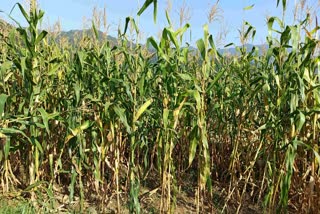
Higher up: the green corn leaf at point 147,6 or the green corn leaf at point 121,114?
the green corn leaf at point 147,6

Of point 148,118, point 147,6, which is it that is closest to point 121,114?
point 148,118

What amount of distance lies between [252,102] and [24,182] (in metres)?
2.62

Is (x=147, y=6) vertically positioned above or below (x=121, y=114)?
above

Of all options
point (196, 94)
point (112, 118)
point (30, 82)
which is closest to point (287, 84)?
point (196, 94)

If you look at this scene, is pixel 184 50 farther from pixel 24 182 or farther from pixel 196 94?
pixel 24 182

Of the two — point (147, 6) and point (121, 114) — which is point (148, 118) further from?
point (147, 6)

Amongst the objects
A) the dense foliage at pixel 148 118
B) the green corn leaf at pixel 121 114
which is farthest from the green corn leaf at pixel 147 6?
the green corn leaf at pixel 121 114

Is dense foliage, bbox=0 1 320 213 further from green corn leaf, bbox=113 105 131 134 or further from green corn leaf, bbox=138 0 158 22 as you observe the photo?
green corn leaf, bbox=138 0 158 22

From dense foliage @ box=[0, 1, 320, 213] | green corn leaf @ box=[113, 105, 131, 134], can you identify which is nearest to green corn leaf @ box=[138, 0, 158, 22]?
dense foliage @ box=[0, 1, 320, 213]

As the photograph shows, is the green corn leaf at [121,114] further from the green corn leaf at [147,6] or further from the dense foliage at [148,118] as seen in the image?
the green corn leaf at [147,6]

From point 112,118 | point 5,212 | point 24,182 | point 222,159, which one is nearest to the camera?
point 5,212

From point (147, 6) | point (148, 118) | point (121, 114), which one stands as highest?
point (147, 6)

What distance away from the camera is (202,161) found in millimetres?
3248

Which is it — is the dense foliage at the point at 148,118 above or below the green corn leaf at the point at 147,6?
below
